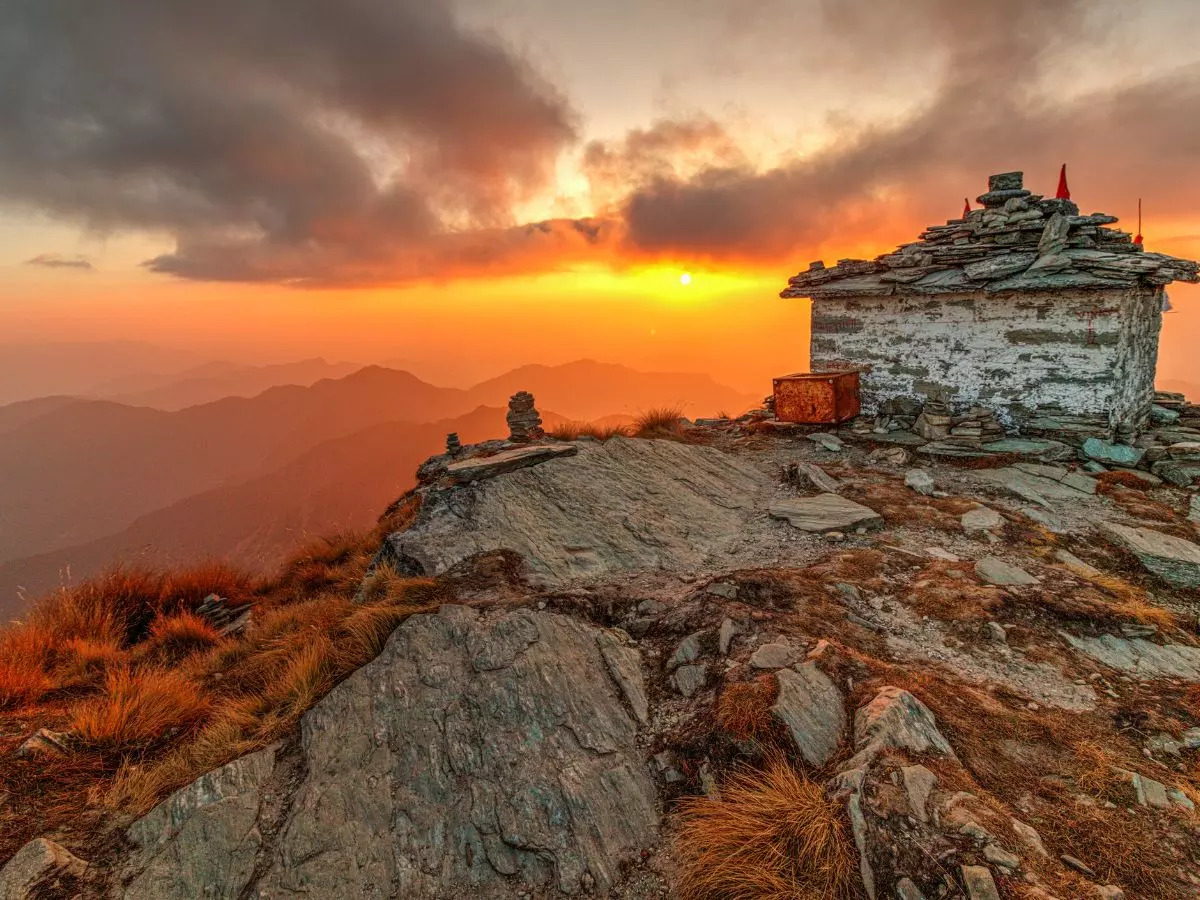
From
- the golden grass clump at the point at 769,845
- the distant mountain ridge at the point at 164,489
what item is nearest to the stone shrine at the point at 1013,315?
→ the golden grass clump at the point at 769,845

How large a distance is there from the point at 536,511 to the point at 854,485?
19.5 feet

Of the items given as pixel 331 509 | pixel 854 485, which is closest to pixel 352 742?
pixel 854 485

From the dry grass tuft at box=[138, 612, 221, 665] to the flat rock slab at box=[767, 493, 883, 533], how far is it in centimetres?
914

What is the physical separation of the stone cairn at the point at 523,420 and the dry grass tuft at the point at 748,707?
8.64m

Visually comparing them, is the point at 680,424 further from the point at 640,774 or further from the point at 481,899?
the point at 481,899

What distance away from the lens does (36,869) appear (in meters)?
3.57

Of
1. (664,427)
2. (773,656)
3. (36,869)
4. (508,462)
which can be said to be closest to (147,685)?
(36,869)

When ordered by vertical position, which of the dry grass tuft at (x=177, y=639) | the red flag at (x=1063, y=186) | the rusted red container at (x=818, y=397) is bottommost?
the dry grass tuft at (x=177, y=639)

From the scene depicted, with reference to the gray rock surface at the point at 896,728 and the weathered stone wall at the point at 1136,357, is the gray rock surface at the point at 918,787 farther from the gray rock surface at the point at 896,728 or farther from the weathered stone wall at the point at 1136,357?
the weathered stone wall at the point at 1136,357

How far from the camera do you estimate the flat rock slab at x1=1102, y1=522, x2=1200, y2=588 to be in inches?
273

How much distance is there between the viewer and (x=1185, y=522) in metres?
8.48

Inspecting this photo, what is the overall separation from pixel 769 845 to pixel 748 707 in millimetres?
1081

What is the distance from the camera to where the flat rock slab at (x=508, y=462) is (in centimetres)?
888

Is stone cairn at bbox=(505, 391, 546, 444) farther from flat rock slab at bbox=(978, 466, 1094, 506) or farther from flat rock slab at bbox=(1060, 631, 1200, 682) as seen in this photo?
flat rock slab at bbox=(1060, 631, 1200, 682)
